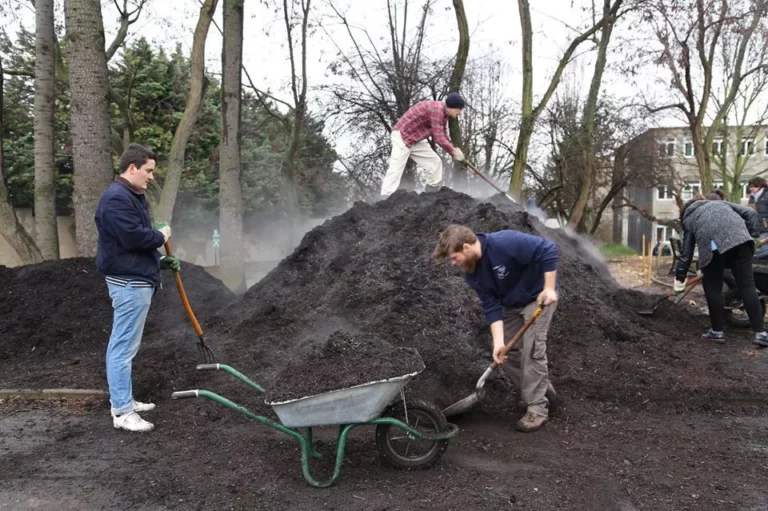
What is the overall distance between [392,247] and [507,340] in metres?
2.54

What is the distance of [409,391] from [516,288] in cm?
110

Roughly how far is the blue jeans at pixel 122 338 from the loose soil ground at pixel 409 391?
28cm

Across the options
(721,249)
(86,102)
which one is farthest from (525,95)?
(86,102)

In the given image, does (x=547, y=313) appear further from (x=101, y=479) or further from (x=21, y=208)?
(x=21, y=208)

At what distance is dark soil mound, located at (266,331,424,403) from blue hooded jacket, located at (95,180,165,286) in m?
1.36

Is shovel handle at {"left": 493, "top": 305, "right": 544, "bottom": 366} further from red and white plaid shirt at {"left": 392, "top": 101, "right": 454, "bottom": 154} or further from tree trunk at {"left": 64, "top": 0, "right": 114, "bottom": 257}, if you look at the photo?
tree trunk at {"left": 64, "top": 0, "right": 114, "bottom": 257}

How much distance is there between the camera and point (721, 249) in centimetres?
545

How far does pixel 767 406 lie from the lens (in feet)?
13.7

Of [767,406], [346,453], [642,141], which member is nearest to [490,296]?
[346,453]

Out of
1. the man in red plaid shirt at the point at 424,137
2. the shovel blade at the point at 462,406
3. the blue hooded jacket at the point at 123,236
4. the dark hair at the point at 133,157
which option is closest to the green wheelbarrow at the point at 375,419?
the shovel blade at the point at 462,406

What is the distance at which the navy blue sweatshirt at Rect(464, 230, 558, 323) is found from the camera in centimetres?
350

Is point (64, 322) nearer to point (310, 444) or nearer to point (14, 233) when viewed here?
point (14, 233)

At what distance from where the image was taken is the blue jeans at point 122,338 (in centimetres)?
373

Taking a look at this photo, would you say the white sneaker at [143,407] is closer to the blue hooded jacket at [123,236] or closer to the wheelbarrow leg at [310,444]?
the blue hooded jacket at [123,236]
